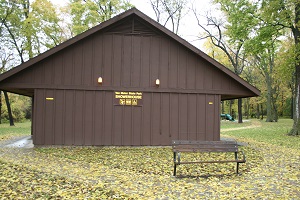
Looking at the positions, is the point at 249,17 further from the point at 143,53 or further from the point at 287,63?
the point at 143,53

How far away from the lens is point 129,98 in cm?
1187

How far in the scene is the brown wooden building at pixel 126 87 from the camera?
37.7ft

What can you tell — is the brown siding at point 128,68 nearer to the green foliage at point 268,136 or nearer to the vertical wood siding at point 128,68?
the vertical wood siding at point 128,68

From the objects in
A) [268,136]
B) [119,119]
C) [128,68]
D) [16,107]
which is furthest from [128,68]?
[16,107]

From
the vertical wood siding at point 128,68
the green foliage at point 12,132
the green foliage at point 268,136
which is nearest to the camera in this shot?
the vertical wood siding at point 128,68

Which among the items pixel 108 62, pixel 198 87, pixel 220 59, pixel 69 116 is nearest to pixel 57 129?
pixel 69 116

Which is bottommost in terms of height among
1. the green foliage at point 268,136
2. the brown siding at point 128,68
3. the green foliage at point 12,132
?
the green foliage at point 268,136

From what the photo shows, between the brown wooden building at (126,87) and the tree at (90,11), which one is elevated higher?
the tree at (90,11)

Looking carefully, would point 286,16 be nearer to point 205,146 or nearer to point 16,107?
point 205,146

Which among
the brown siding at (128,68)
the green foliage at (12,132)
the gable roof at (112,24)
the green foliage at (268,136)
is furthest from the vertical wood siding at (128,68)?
the green foliage at (12,132)

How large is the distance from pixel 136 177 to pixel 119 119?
16.7 feet

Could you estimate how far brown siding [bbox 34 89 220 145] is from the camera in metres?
11.5

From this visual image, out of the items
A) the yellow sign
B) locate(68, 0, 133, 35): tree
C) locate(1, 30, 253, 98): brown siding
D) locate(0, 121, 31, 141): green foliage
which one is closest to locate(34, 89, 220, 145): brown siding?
the yellow sign

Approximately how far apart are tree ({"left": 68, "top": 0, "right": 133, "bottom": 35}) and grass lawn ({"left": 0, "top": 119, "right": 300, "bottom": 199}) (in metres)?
17.9
